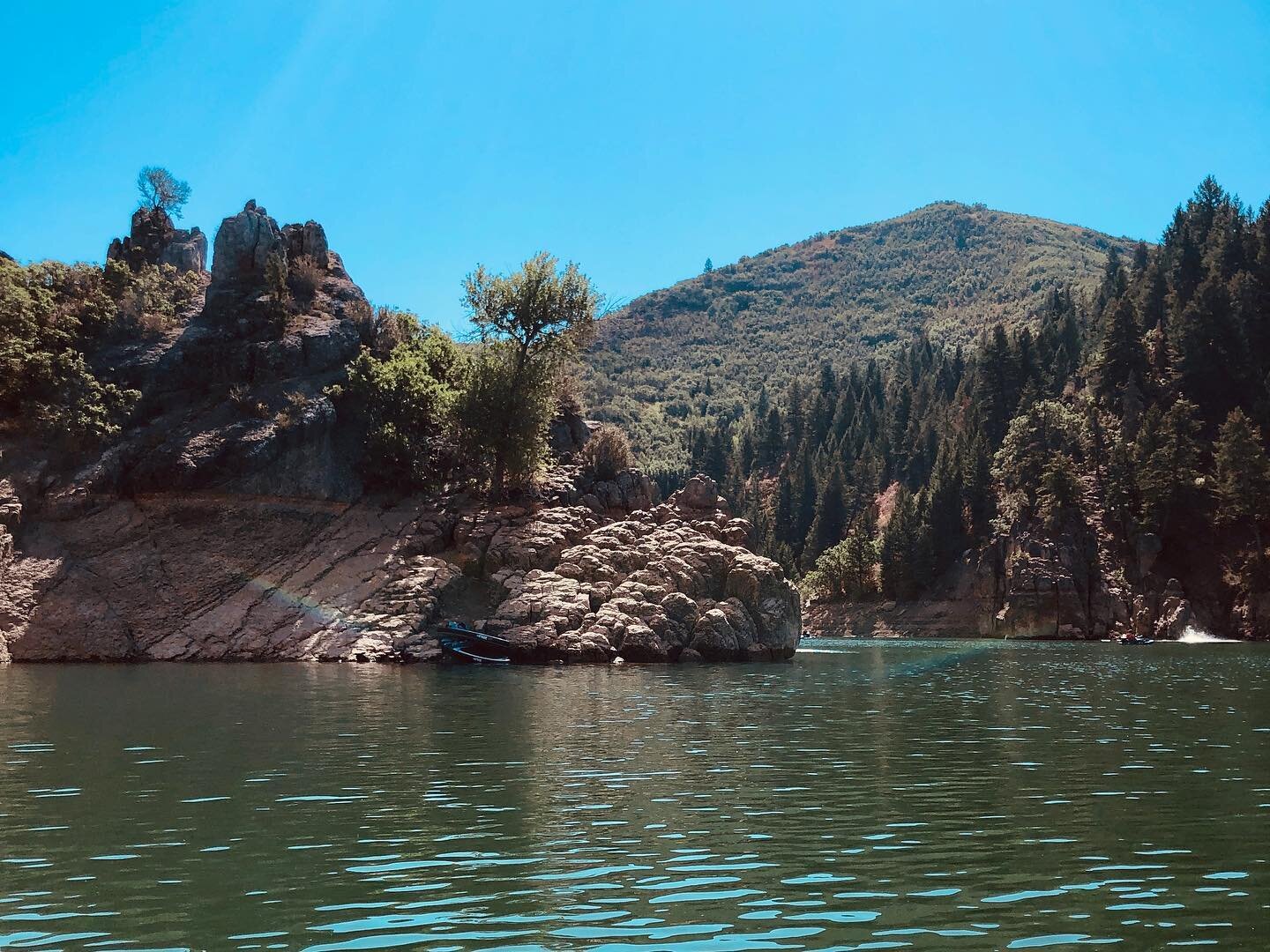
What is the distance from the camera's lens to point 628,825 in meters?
17.0

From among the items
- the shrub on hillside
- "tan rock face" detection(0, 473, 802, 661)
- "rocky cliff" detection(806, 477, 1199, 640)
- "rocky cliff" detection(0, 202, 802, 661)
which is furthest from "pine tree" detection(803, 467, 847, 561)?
"tan rock face" detection(0, 473, 802, 661)

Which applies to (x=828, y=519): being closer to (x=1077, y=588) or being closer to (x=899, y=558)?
(x=899, y=558)

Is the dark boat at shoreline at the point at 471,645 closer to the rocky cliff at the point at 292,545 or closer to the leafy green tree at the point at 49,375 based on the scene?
the rocky cliff at the point at 292,545

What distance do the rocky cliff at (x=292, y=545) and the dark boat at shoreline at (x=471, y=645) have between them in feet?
2.31

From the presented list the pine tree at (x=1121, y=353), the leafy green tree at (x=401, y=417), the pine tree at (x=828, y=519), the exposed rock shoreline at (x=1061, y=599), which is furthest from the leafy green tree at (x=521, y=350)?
the pine tree at (x=828, y=519)

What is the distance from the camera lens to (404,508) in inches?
2625

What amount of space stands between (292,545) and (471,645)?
13.6 metres

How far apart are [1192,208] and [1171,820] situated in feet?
514

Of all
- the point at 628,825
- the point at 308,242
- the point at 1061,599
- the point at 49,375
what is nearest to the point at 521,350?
the point at 308,242

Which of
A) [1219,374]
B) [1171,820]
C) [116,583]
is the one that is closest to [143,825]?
[1171,820]

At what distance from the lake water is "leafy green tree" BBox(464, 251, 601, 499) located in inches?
1340

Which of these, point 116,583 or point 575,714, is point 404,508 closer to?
point 116,583

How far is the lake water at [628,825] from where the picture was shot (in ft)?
38.5

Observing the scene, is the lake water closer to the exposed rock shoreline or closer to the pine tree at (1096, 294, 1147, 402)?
the exposed rock shoreline
